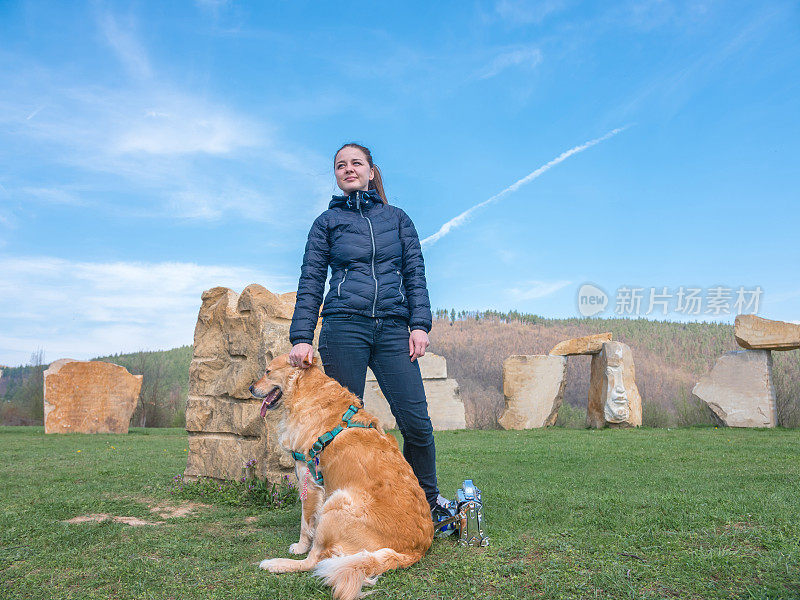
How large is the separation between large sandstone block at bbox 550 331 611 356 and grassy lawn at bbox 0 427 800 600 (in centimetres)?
597

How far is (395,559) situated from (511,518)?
148 centimetres

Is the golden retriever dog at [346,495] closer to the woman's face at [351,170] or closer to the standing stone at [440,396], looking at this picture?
the woman's face at [351,170]

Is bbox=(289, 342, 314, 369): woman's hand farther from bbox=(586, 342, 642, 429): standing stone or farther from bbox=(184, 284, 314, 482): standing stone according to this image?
bbox=(586, 342, 642, 429): standing stone

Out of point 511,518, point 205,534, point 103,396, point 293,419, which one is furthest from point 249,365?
point 103,396

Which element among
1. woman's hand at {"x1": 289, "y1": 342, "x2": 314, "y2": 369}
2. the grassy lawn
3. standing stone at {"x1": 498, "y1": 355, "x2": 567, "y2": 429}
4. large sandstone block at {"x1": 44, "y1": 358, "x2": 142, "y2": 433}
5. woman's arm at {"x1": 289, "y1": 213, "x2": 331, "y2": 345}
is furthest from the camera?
standing stone at {"x1": 498, "y1": 355, "x2": 567, "y2": 429}

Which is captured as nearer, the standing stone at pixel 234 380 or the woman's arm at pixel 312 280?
the woman's arm at pixel 312 280

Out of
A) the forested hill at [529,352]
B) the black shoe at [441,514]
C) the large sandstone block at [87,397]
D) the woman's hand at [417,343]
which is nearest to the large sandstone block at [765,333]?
the forested hill at [529,352]

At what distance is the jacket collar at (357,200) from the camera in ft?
12.3

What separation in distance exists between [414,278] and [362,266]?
1.20ft

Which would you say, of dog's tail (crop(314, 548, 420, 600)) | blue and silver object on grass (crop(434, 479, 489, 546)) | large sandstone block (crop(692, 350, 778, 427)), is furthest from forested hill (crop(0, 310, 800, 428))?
dog's tail (crop(314, 548, 420, 600))

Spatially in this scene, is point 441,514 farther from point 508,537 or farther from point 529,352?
point 529,352

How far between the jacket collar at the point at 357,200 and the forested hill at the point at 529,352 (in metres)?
10.9

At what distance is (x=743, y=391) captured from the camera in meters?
11.5

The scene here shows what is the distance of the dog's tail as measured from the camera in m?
2.64
